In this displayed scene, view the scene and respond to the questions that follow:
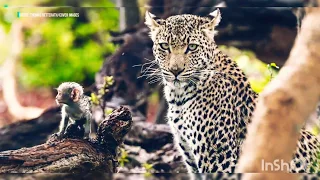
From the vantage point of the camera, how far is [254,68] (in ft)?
10.8

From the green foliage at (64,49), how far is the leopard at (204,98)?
419mm

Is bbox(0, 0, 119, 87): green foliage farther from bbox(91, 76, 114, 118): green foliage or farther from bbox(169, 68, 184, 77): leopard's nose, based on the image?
bbox(169, 68, 184, 77): leopard's nose

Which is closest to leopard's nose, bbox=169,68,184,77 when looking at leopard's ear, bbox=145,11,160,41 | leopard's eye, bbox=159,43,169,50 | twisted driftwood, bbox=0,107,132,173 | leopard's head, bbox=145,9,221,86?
leopard's head, bbox=145,9,221,86

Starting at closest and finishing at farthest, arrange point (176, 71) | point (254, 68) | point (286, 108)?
point (286, 108) → point (176, 71) → point (254, 68)

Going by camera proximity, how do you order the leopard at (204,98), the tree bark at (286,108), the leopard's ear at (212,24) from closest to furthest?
the tree bark at (286,108), the leopard at (204,98), the leopard's ear at (212,24)

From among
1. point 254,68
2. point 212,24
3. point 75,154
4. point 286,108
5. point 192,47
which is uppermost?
point 212,24

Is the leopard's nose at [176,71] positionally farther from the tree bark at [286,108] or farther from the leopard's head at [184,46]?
the tree bark at [286,108]

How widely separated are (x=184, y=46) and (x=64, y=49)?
0.77 meters

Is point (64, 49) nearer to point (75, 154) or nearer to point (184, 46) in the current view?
point (75, 154)

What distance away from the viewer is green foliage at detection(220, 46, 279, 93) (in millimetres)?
3223

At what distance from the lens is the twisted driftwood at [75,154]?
10.6ft

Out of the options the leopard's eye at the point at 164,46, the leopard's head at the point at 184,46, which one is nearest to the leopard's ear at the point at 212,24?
the leopard's head at the point at 184,46

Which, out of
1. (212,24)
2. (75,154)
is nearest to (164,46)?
(212,24)

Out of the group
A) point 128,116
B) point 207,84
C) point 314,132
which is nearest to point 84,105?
point 128,116
